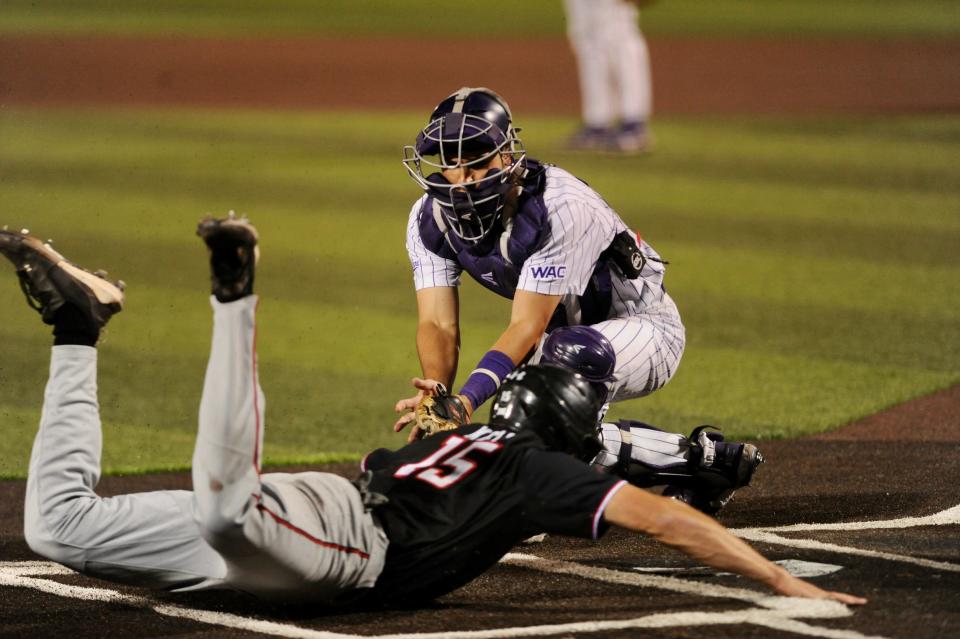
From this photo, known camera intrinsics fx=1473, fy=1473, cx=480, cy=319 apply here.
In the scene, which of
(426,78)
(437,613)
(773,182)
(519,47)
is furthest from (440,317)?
(519,47)

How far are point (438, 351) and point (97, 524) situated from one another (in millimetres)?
1555

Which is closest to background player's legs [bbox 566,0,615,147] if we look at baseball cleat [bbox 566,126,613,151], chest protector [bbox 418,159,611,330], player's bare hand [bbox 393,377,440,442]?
baseball cleat [bbox 566,126,613,151]

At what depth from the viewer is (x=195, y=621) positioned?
4309mm

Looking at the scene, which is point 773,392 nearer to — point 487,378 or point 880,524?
point 880,524

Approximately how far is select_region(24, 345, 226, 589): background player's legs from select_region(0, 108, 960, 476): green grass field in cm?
215

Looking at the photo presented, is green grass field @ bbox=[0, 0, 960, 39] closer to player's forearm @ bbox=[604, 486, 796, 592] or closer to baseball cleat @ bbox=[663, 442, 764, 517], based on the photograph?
baseball cleat @ bbox=[663, 442, 764, 517]

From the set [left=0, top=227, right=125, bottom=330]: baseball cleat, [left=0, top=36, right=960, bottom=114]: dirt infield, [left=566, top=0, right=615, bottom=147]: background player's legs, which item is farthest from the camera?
[left=0, top=36, right=960, bottom=114]: dirt infield

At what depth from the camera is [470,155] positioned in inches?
202

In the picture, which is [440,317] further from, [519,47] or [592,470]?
[519,47]

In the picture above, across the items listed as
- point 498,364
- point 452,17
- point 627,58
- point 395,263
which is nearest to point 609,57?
point 627,58

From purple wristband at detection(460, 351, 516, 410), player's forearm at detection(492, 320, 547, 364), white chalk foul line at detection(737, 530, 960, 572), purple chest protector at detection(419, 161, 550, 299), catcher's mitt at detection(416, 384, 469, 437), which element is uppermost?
purple chest protector at detection(419, 161, 550, 299)

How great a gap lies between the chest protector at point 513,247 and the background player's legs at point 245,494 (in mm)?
1447

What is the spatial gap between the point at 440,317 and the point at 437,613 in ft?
4.88

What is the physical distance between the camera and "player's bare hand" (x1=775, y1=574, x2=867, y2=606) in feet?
13.3
